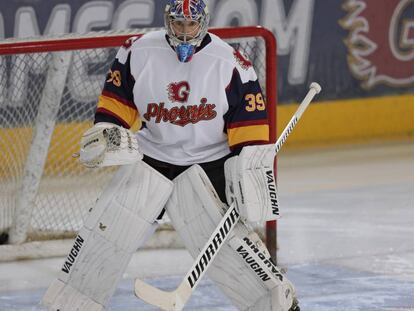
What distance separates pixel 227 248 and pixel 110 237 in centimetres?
41

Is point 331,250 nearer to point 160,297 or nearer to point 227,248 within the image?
point 227,248

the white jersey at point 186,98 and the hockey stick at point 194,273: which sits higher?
the white jersey at point 186,98

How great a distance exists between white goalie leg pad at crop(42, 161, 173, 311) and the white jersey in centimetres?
18

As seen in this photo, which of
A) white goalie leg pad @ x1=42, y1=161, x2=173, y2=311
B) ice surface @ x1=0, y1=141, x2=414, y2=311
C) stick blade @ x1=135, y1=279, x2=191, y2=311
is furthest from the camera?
ice surface @ x1=0, y1=141, x2=414, y2=311

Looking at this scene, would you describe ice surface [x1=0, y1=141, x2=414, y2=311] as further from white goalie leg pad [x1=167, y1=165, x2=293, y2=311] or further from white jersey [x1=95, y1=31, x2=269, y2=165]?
white jersey [x1=95, y1=31, x2=269, y2=165]

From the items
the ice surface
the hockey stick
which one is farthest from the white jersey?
the ice surface

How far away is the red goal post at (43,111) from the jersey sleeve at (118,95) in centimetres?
163

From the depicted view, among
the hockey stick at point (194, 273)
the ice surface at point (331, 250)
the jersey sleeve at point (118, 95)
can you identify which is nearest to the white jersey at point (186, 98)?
the jersey sleeve at point (118, 95)

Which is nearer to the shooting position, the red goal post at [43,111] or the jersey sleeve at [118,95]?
the jersey sleeve at [118,95]

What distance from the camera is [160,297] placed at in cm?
450

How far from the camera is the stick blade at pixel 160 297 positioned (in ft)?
14.6

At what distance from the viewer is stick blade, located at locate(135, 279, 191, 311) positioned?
4.44 m

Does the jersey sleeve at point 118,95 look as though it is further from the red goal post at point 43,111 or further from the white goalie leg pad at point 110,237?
the red goal post at point 43,111

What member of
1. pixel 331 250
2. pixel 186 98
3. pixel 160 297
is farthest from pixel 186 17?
pixel 331 250
